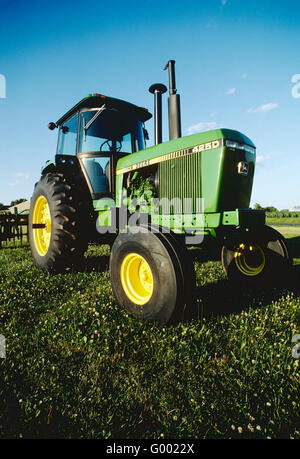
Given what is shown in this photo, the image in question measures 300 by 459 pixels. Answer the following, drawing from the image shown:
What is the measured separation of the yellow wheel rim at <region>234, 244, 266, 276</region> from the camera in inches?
153

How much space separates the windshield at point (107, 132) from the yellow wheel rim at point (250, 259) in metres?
2.69

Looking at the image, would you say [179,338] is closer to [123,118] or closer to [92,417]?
[92,417]

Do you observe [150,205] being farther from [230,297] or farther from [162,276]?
[230,297]

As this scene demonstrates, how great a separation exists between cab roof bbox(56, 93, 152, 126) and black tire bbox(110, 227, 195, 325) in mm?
2596

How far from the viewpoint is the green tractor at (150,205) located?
2.66 meters

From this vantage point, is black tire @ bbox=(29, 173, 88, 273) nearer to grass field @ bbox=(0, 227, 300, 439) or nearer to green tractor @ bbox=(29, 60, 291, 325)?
green tractor @ bbox=(29, 60, 291, 325)

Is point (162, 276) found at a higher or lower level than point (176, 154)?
lower

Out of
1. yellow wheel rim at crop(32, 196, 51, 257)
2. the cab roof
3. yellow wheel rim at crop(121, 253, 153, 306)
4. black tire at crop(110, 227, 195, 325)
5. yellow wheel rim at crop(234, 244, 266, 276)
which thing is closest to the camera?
black tire at crop(110, 227, 195, 325)

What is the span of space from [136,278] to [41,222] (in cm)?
302

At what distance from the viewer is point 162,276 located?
2.46 metres

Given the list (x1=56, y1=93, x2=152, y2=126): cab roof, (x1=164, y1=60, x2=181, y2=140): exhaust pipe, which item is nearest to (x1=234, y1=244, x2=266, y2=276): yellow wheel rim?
(x1=164, y1=60, x2=181, y2=140): exhaust pipe

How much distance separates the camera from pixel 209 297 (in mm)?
3275

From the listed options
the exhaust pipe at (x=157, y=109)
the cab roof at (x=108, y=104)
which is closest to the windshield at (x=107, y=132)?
the cab roof at (x=108, y=104)

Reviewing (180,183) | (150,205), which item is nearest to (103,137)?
(150,205)
